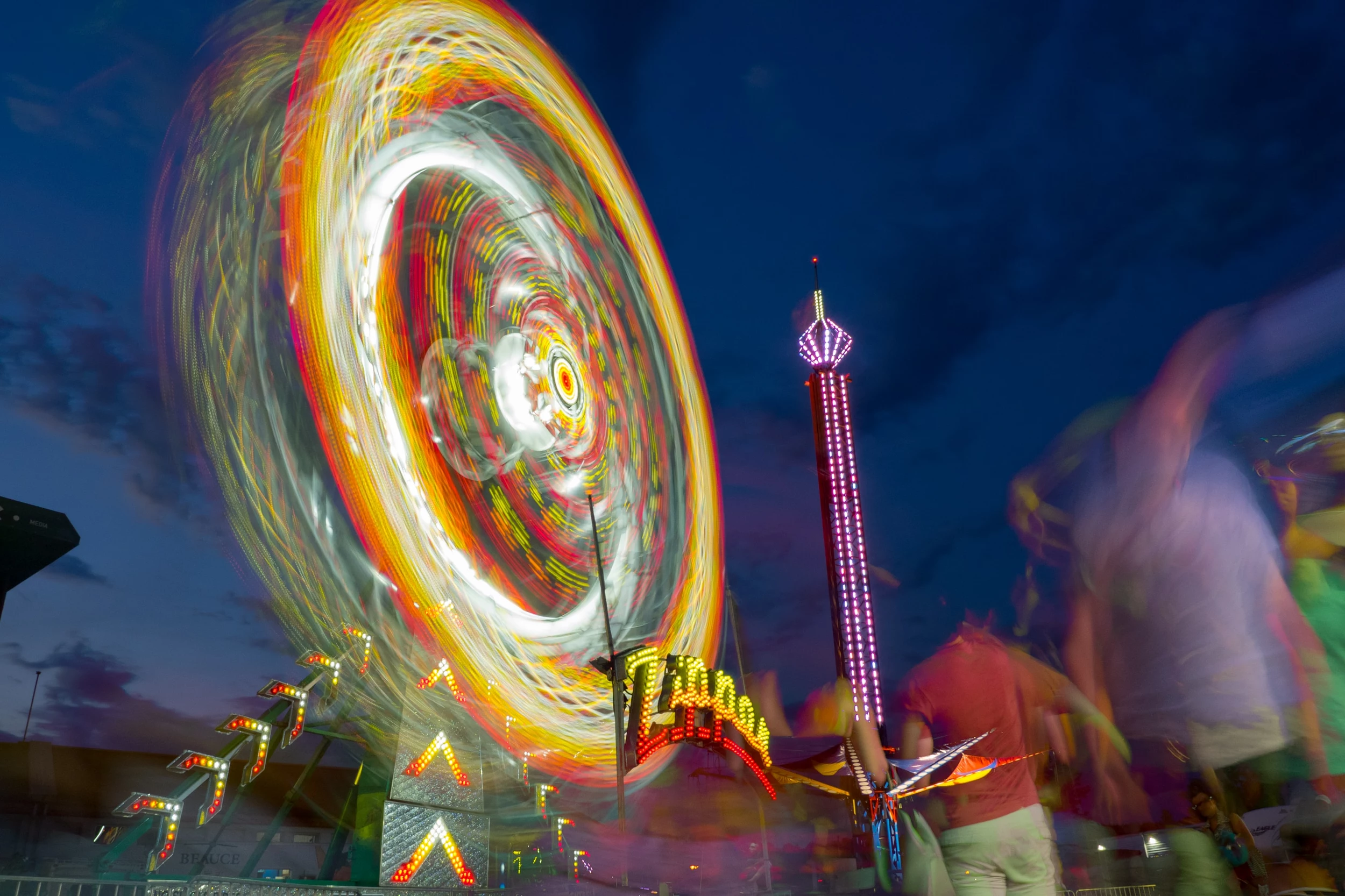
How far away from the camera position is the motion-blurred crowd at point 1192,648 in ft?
15.6

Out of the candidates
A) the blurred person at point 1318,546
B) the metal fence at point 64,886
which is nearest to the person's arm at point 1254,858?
the blurred person at point 1318,546

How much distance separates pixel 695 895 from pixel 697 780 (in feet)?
40.7

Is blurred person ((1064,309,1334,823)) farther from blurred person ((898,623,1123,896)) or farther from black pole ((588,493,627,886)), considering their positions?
black pole ((588,493,627,886))

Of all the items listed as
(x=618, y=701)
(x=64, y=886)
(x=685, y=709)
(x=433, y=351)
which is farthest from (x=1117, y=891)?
(x=64, y=886)

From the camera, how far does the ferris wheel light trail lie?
936 centimetres

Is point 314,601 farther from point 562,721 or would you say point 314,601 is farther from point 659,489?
point 659,489

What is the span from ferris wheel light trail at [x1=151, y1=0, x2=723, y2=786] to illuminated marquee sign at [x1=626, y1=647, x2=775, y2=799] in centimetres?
146

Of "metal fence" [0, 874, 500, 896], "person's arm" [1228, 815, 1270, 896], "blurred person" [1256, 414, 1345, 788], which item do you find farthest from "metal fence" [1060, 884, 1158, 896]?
"metal fence" [0, 874, 500, 896]

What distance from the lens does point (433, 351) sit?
40.8ft

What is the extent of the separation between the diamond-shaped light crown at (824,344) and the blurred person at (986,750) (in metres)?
38.3

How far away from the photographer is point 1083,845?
18.5 metres

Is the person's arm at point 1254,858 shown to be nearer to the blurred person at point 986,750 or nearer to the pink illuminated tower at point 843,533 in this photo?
the blurred person at point 986,750

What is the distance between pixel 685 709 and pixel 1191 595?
12.7 metres

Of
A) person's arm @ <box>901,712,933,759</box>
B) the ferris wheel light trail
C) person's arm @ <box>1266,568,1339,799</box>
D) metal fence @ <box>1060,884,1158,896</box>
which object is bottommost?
metal fence @ <box>1060,884,1158,896</box>
